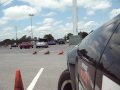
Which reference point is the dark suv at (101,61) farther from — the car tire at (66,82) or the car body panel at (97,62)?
the car tire at (66,82)

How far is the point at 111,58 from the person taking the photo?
358 centimetres

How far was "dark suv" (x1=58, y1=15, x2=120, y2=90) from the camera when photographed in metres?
3.46

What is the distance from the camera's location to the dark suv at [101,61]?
346 cm

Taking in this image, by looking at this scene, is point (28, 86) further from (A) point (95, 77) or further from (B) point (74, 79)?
(A) point (95, 77)

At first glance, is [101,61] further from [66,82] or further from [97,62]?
[66,82]

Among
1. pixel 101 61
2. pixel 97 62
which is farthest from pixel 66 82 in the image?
pixel 101 61

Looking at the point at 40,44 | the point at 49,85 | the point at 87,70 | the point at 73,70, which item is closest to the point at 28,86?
the point at 49,85

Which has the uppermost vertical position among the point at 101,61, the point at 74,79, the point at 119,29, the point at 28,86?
the point at 119,29

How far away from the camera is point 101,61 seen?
385 centimetres

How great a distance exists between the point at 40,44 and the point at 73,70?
67257 millimetres

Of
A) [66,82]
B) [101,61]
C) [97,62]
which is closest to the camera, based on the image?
[101,61]

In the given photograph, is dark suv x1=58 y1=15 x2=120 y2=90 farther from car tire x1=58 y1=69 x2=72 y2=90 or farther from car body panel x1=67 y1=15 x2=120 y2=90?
car tire x1=58 y1=69 x2=72 y2=90

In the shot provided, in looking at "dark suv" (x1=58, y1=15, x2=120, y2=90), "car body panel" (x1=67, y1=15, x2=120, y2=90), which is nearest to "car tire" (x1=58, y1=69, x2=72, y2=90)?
"dark suv" (x1=58, y1=15, x2=120, y2=90)

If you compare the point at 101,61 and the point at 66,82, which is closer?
the point at 101,61
